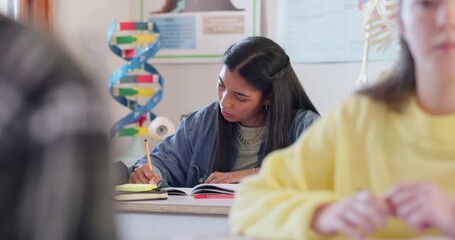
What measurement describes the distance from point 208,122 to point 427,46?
5.63ft

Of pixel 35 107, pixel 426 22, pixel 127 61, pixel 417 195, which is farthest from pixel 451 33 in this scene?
pixel 127 61

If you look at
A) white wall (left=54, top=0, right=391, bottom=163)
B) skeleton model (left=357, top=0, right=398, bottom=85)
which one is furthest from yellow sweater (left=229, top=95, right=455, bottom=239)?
skeleton model (left=357, top=0, right=398, bottom=85)

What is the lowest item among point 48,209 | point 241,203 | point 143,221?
point 143,221

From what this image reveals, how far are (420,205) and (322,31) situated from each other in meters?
2.74

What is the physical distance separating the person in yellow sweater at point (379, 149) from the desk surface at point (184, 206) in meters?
0.87

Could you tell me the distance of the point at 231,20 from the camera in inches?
143

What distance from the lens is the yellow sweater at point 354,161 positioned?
0.97 m

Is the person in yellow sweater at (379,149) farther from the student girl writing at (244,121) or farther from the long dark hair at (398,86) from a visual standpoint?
the student girl writing at (244,121)

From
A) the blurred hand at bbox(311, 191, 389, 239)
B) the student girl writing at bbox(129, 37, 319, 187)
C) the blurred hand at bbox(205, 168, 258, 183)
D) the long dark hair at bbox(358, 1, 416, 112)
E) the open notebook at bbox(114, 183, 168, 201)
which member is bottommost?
the blurred hand at bbox(205, 168, 258, 183)

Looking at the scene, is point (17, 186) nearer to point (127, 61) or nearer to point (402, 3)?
point (402, 3)

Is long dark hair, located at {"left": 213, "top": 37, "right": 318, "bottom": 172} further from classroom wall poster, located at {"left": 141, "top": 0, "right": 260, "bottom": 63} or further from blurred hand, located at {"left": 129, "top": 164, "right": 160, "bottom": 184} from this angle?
classroom wall poster, located at {"left": 141, "top": 0, "right": 260, "bottom": 63}

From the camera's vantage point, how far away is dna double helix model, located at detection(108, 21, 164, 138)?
332 centimetres

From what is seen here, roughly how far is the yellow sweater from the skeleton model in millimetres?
2073

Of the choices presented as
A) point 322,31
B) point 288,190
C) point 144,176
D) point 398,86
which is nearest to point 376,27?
point 322,31
